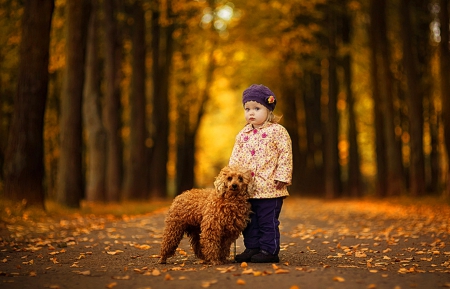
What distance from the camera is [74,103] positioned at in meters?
19.2

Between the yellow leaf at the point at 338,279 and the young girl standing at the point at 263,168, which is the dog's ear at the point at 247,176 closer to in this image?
the young girl standing at the point at 263,168

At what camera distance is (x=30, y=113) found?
52.7ft

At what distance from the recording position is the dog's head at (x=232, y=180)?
785cm

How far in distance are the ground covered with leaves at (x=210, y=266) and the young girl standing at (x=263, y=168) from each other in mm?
359

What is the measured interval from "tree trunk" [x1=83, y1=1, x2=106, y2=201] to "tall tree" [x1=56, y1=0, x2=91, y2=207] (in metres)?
2.79

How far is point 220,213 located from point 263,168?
34.8 inches

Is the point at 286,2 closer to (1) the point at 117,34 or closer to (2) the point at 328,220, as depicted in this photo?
(1) the point at 117,34

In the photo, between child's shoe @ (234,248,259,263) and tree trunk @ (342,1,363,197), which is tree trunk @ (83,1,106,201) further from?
child's shoe @ (234,248,259,263)

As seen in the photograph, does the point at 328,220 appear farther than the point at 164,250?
Yes

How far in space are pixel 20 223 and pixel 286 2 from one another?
17.2 metres

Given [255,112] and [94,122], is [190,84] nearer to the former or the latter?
[94,122]

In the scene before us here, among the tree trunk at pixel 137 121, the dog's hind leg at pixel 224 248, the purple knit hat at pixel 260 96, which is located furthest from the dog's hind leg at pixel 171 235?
the tree trunk at pixel 137 121

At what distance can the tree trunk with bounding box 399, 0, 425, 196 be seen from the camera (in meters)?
25.2

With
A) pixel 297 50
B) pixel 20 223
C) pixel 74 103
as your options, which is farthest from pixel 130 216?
pixel 297 50
